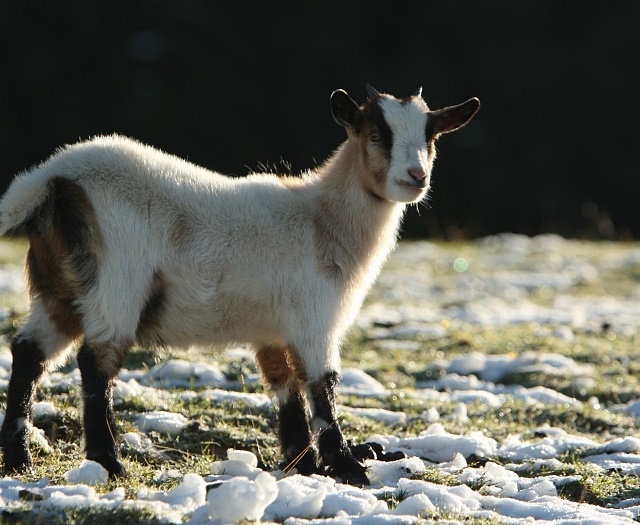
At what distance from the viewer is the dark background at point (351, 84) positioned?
3158cm

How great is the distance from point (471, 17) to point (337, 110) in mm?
32742

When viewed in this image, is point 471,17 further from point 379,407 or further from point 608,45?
point 379,407

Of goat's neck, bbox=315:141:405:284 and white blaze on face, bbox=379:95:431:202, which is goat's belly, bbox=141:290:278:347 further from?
white blaze on face, bbox=379:95:431:202

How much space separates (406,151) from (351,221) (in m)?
0.60

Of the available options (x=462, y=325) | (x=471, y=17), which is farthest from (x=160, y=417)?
(x=471, y=17)

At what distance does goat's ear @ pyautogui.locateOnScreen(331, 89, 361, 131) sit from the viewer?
673cm

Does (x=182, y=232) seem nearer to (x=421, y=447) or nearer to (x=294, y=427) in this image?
(x=294, y=427)

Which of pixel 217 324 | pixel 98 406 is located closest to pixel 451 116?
pixel 217 324

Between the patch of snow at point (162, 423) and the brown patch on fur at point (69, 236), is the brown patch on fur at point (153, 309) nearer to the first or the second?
the brown patch on fur at point (69, 236)

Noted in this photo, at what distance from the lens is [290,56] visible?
34969 millimetres

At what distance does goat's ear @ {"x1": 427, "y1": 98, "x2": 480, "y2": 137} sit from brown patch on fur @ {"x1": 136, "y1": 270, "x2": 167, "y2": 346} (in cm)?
219

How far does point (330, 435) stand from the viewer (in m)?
6.14

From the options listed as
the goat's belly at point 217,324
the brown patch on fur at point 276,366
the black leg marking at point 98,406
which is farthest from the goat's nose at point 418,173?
the black leg marking at point 98,406

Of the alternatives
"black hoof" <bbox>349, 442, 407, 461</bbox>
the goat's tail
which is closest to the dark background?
"black hoof" <bbox>349, 442, 407, 461</bbox>
